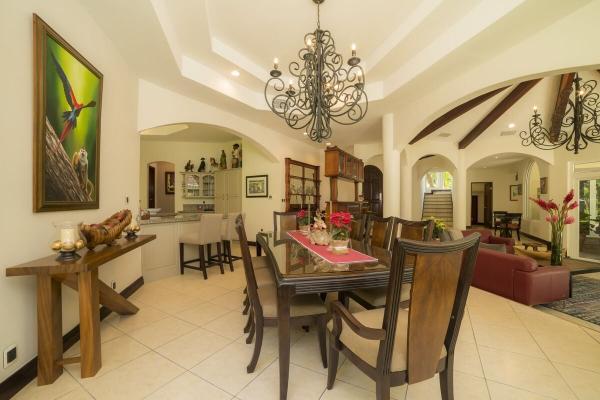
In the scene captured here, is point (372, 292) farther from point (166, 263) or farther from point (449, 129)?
point (449, 129)

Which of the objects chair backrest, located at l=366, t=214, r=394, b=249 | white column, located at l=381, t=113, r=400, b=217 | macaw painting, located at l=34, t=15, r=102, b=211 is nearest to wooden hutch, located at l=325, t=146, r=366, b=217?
white column, located at l=381, t=113, r=400, b=217

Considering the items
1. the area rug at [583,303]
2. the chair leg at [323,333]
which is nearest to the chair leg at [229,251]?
the chair leg at [323,333]

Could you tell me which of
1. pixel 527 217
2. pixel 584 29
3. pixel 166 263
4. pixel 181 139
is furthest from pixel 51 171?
pixel 527 217

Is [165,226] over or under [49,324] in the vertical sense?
over

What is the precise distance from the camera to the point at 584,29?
6.96 feet

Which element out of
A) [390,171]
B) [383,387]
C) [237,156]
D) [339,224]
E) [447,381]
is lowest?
[447,381]

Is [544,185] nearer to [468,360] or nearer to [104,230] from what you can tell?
[468,360]

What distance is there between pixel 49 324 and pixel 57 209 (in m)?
0.79

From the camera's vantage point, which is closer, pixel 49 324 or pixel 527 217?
pixel 49 324

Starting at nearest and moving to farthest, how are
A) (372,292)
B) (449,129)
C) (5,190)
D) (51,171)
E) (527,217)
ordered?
(5,190)
(51,171)
(372,292)
(449,129)
(527,217)

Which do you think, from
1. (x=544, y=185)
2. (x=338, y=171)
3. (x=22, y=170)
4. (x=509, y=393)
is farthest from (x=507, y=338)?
(x=544, y=185)

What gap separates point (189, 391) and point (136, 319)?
50.7 inches

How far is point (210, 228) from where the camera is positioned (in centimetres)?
362

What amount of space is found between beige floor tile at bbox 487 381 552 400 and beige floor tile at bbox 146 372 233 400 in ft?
5.27
